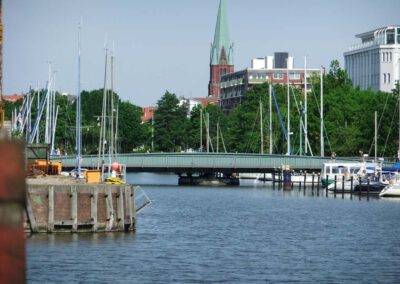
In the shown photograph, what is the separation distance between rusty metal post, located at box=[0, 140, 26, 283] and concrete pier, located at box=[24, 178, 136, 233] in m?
41.5

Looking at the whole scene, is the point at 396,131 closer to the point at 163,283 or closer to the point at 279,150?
the point at 279,150

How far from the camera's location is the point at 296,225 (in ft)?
228

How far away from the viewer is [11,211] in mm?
3131

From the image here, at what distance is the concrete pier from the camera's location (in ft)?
149

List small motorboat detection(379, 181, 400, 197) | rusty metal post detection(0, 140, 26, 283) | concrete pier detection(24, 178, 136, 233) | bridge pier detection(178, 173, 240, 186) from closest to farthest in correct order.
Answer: rusty metal post detection(0, 140, 26, 283), concrete pier detection(24, 178, 136, 233), small motorboat detection(379, 181, 400, 197), bridge pier detection(178, 173, 240, 186)

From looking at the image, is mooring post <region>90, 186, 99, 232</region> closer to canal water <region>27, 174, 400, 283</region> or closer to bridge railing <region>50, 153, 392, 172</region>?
canal water <region>27, 174, 400, 283</region>

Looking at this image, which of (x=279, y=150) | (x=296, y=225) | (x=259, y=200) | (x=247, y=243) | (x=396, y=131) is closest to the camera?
(x=247, y=243)

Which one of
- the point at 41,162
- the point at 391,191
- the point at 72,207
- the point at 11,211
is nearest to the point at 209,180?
the point at 391,191

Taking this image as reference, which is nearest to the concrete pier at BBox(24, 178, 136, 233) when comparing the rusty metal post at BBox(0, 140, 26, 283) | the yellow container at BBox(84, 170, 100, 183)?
the yellow container at BBox(84, 170, 100, 183)

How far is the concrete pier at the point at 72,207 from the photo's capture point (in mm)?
45438

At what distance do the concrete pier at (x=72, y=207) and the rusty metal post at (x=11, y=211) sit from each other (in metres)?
41.5

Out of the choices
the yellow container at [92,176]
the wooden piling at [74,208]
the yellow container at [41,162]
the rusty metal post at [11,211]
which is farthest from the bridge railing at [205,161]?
the rusty metal post at [11,211]

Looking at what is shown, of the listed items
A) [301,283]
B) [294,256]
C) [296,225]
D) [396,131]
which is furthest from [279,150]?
[301,283]

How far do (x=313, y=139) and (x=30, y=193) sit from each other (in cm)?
11850
